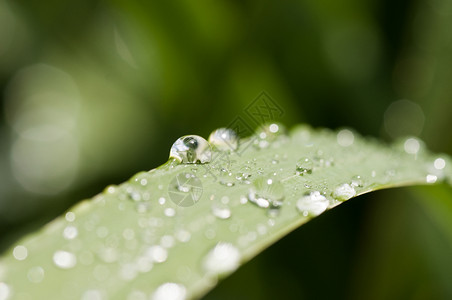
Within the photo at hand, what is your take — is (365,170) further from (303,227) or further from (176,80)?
(176,80)

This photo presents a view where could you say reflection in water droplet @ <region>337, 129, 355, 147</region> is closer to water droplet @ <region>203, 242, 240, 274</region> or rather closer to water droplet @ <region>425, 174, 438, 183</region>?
water droplet @ <region>425, 174, 438, 183</region>

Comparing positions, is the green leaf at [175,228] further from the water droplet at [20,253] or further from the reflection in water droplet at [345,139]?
the reflection in water droplet at [345,139]

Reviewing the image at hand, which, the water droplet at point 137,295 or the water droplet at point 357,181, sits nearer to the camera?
the water droplet at point 137,295

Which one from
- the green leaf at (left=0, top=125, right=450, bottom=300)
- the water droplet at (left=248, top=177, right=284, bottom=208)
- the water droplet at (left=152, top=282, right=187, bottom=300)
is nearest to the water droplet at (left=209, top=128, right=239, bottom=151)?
the green leaf at (left=0, top=125, right=450, bottom=300)

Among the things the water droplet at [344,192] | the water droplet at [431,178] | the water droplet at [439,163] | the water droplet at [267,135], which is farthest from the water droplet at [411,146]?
the water droplet at [344,192]

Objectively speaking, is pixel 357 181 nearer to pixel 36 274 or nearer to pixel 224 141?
pixel 224 141

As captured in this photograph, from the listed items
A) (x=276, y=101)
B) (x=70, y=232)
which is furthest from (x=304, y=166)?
(x=276, y=101)
